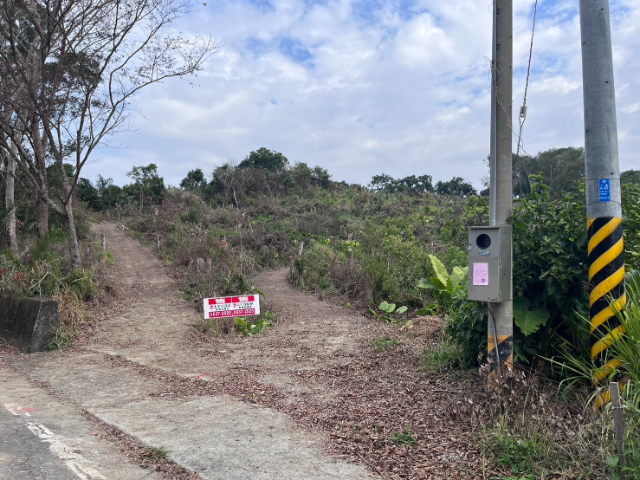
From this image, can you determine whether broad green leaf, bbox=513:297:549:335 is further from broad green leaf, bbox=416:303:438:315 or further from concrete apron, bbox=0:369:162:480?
broad green leaf, bbox=416:303:438:315

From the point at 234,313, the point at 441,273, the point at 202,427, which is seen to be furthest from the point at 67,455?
the point at 441,273

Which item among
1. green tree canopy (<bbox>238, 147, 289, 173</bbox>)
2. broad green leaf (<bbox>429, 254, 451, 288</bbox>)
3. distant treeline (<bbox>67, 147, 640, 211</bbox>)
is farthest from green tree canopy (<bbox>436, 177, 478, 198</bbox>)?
broad green leaf (<bbox>429, 254, 451, 288</bbox>)

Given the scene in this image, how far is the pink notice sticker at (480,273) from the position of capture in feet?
17.2

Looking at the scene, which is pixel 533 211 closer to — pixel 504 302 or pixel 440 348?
pixel 504 302

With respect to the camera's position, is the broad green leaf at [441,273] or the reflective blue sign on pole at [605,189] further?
the broad green leaf at [441,273]

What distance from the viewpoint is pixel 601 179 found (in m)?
4.93

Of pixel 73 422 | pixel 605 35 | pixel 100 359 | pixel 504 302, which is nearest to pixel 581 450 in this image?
pixel 504 302

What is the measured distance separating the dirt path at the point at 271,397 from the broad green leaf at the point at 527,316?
101 centimetres

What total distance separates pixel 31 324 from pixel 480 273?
8842 millimetres

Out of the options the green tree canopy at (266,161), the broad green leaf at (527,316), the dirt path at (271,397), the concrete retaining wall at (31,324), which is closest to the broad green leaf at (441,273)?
the dirt path at (271,397)

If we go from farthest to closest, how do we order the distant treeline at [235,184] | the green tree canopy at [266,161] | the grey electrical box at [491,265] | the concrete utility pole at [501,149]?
the green tree canopy at [266,161], the distant treeline at [235,184], the concrete utility pole at [501,149], the grey electrical box at [491,265]

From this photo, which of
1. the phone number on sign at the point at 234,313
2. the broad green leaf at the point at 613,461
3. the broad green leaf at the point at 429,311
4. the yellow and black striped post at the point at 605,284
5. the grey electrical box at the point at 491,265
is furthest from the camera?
the broad green leaf at the point at 429,311

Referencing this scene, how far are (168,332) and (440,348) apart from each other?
21.4ft

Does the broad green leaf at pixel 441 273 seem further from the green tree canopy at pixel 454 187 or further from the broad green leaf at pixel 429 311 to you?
the green tree canopy at pixel 454 187
